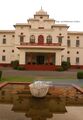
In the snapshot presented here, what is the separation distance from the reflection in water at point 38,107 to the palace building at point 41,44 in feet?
107

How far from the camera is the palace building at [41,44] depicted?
156 feet

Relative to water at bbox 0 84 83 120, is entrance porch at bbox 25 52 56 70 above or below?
above

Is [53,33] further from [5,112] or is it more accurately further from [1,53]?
[5,112]

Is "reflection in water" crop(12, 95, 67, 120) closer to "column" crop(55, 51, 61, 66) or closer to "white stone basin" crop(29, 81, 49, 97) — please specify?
"white stone basin" crop(29, 81, 49, 97)

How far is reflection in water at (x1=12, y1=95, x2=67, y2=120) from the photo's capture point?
9.84 metres

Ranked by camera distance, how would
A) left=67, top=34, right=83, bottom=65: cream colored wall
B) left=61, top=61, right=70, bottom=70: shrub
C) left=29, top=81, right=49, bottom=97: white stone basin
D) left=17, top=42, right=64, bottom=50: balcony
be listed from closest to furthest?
left=29, top=81, right=49, bottom=97: white stone basin < left=17, top=42, right=64, bottom=50: balcony < left=61, top=61, right=70, bottom=70: shrub < left=67, top=34, right=83, bottom=65: cream colored wall

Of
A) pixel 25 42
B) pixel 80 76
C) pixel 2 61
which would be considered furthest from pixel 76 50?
pixel 80 76

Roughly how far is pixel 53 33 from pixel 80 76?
72.8ft

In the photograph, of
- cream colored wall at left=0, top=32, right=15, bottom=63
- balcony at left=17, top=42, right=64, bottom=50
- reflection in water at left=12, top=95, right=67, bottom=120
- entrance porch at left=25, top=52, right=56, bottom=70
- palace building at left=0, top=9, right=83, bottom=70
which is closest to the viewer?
reflection in water at left=12, top=95, right=67, bottom=120

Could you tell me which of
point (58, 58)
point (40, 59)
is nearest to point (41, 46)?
point (58, 58)

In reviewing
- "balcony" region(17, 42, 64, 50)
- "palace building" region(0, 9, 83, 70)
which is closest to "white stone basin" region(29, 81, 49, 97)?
"palace building" region(0, 9, 83, 70)

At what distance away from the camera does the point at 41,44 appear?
48.0 metres

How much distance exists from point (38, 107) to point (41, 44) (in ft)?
121

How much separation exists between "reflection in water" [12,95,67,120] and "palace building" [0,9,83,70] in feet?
107
